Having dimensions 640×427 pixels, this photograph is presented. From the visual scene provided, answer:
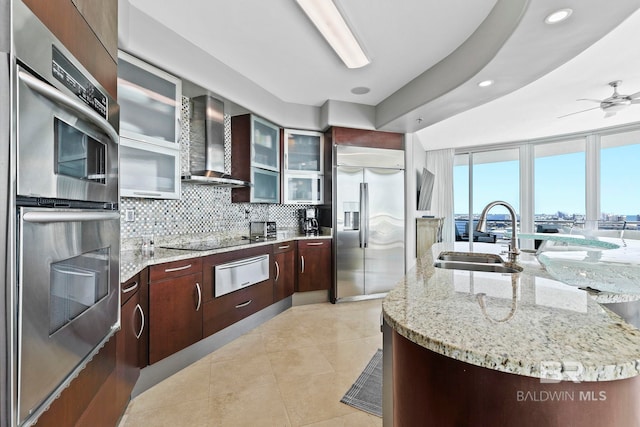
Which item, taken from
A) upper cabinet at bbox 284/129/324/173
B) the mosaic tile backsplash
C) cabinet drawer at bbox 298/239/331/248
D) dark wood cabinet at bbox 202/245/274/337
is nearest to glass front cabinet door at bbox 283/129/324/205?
upper cabinet at bbox 284/129/324/173

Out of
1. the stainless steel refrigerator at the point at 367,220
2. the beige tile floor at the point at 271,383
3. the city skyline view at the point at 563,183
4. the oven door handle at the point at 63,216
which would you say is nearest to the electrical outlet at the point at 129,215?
the beige tile floor at the point at 271,383

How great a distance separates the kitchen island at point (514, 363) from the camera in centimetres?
60

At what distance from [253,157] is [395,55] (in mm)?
1830

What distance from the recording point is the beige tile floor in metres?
1.68

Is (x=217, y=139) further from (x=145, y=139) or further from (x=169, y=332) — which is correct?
(x=169, y=332)

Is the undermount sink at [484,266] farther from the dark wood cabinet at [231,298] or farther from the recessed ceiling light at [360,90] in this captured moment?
the recessed ceiling light at [360,90]

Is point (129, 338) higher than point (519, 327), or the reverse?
point (519, 327)

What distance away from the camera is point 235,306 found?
2656 mm

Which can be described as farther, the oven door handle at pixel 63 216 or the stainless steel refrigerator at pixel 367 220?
the stainless steel refrigerator at pixel 367 220

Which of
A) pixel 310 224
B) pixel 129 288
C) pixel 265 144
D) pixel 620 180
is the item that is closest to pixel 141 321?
pixel 129 288

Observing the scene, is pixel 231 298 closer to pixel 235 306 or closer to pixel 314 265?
pixel 235 306

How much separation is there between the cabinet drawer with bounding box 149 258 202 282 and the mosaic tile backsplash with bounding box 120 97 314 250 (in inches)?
22.5

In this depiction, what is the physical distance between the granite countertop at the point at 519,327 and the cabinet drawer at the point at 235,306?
6.01 feet

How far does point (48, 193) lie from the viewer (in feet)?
2.38
